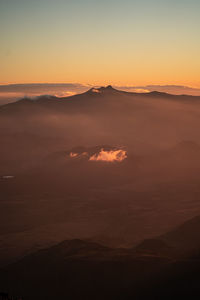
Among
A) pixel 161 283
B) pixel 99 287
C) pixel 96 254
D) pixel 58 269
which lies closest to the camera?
pixel 161 283

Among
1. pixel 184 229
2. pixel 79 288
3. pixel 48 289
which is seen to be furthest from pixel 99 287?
pixel 184 229

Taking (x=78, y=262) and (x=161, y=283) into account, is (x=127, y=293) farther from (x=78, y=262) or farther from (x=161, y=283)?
(x=78, y=262)

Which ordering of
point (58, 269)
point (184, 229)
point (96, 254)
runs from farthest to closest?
point (184, 229) → point (96, 254) → point (58, 269)

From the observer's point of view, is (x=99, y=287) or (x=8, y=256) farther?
(x=8, y=256)

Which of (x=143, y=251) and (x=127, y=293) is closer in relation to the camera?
(x=127, y=293)

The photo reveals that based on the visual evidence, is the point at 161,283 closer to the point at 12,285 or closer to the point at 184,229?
the point at 12,285

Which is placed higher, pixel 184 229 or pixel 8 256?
pixel 184 229

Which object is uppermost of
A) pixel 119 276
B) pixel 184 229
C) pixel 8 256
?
pixel 119 276

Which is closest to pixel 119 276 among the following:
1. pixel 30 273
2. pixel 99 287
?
pixel 99 287

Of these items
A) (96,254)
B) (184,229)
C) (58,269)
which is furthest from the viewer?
(184,229)
